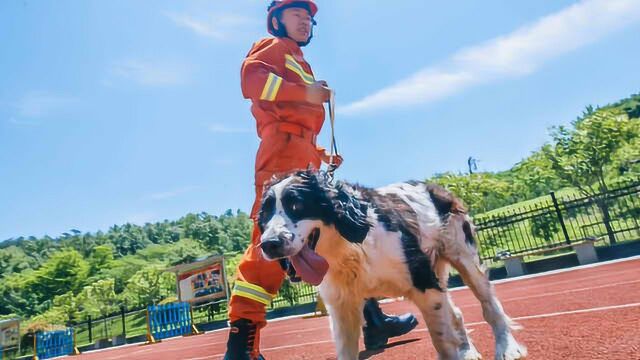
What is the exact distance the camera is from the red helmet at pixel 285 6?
113 inches

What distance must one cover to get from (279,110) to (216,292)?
18.5 metres

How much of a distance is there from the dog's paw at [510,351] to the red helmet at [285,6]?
2625mm

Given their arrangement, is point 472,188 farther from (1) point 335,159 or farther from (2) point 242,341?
(2) point 242,341

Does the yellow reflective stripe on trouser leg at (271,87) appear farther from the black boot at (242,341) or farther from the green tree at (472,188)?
the green tree at (472,188)

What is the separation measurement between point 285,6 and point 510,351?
273 cm

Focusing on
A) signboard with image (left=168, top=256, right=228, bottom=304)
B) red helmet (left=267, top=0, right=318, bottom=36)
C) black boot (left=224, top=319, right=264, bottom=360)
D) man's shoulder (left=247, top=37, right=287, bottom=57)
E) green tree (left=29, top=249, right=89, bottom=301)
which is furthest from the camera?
green tree (left=29, top=249, right=89, bottom=301)

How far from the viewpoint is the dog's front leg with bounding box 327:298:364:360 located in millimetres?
2012

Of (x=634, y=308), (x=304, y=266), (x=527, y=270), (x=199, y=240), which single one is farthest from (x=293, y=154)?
(x=199, y=240)

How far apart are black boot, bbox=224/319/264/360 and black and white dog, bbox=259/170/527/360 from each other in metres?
0.53

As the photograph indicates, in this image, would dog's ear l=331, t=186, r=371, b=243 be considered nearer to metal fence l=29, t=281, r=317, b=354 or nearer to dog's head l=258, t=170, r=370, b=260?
dog's head l=258, t=170, r=370, b=260

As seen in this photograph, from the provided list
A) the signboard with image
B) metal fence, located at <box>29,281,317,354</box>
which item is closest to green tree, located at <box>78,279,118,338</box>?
metal fence, located at <box>29,281,317,354</box>

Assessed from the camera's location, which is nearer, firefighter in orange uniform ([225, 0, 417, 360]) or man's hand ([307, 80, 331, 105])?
firefighter in orange uniform ([225, 0, 417, 360])

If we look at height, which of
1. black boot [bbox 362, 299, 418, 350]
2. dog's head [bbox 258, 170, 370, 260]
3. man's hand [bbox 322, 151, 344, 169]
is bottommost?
black boot [bbox 362, 299, 418, 350]

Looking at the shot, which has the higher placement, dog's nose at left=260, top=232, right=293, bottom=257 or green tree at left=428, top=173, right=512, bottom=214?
green tree at left=428, top=173, right=512, bottom=214
